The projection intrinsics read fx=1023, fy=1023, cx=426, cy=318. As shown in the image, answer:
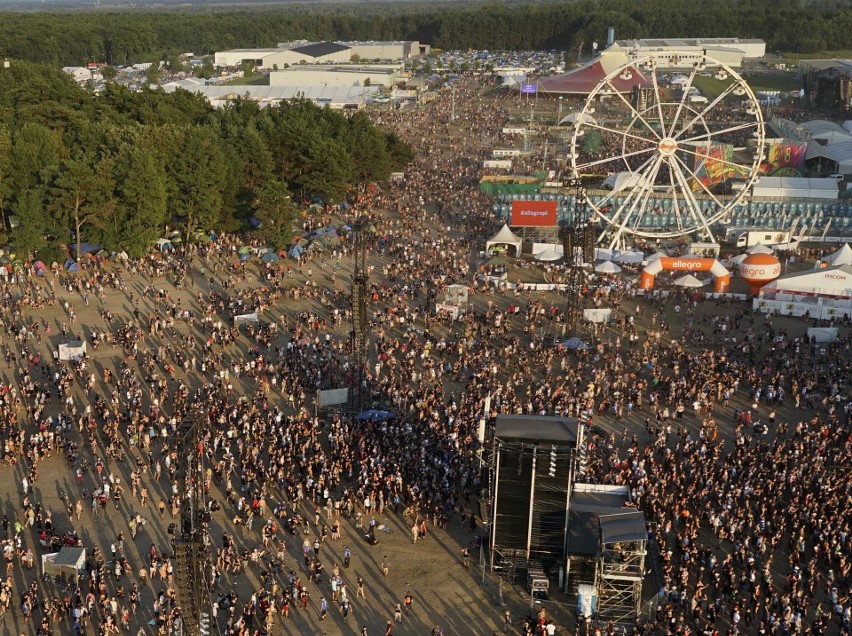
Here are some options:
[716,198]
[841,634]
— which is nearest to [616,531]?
[841,634]


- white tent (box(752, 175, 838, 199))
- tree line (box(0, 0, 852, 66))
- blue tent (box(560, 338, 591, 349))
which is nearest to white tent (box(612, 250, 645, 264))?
white tent (box(752, 175, 838, 199))

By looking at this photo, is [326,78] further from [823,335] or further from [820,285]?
[823,335]

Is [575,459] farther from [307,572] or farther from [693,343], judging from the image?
[693,343]

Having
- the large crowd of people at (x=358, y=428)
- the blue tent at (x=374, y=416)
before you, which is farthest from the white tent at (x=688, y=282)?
the blue tent at (x=374, y=416)

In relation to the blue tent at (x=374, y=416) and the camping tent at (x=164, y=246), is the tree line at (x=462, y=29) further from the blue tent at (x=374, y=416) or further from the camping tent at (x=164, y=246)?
the blue tent at (x=374, y=416)

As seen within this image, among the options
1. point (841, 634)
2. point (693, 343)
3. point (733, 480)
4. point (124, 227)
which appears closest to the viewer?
point (841, 634)

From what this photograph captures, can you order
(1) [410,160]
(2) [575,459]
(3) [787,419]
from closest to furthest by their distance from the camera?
(2) [575,459] < (3) [787,419] < (1) [410,160]
